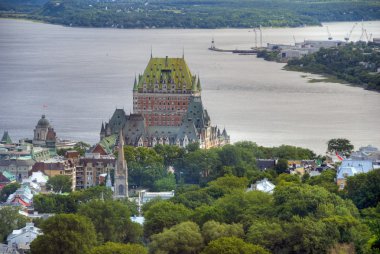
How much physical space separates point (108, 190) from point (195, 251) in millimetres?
5985

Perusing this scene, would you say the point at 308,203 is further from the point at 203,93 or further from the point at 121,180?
the point at 203,93

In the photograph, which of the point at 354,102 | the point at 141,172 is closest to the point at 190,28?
the point at 354,102

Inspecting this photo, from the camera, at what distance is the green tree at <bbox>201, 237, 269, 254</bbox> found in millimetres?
17812

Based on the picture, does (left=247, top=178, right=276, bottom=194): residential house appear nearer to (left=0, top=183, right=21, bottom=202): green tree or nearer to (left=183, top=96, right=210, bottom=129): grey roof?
(left=0, top=183, right=21, bottom=202): green tree

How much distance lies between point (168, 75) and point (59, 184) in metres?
9.40

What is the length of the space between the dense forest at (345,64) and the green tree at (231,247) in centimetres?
3459

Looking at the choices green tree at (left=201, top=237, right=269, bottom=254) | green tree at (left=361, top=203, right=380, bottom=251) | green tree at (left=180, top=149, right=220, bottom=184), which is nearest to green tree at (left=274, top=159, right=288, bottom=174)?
green tree at (left=180, top=149, right=220, bottom=184)

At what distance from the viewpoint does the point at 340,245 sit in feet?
62.4

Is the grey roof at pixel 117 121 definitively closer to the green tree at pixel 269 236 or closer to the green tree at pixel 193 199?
the green tree at pixel 193 199

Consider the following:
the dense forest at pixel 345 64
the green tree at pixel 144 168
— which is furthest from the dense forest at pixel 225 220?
the dense forest at pixel 345 64

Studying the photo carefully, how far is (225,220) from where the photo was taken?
20719mm

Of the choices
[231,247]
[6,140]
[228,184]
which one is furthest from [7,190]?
[231,247]

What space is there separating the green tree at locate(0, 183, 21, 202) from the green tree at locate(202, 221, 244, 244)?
643 centimetres

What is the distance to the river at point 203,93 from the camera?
3638cm
